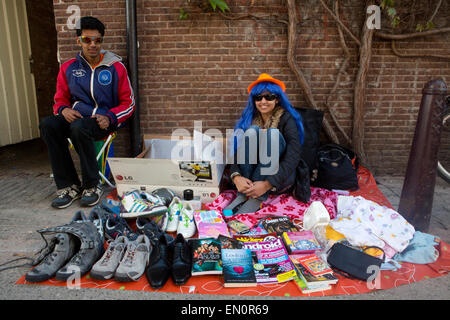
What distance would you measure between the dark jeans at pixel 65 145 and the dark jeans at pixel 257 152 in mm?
1458

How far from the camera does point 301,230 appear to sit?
2477mm

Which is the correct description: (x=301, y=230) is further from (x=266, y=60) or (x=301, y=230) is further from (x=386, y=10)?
(x=386, y=10)

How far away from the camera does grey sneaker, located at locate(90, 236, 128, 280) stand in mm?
1906

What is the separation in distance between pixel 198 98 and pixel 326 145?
1.68 meters

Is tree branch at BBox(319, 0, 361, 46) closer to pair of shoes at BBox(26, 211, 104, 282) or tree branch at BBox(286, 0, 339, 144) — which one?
tree branch at BBox(286, 0, 339, 144)

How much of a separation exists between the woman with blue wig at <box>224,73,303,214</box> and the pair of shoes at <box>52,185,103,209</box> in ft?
4.52

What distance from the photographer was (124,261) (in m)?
1.97

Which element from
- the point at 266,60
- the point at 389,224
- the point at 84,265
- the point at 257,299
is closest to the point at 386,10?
the point at 266,60

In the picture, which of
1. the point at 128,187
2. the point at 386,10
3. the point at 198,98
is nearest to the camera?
the point at 128,187

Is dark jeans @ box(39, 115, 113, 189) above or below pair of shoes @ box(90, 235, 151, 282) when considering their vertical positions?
above

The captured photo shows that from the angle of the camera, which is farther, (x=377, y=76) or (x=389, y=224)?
(x=377, y=76)

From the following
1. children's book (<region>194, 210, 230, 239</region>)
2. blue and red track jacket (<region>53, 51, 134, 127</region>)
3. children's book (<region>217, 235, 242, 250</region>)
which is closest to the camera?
children's book (<region>217, 235, 242, 250</region>)

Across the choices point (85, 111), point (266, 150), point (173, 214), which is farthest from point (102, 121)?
point (266, 150)

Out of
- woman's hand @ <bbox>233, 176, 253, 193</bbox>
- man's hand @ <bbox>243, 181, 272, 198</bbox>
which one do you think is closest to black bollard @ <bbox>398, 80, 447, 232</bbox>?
man's hand @ <bbox>243, 181, 272, 198</bbox>
